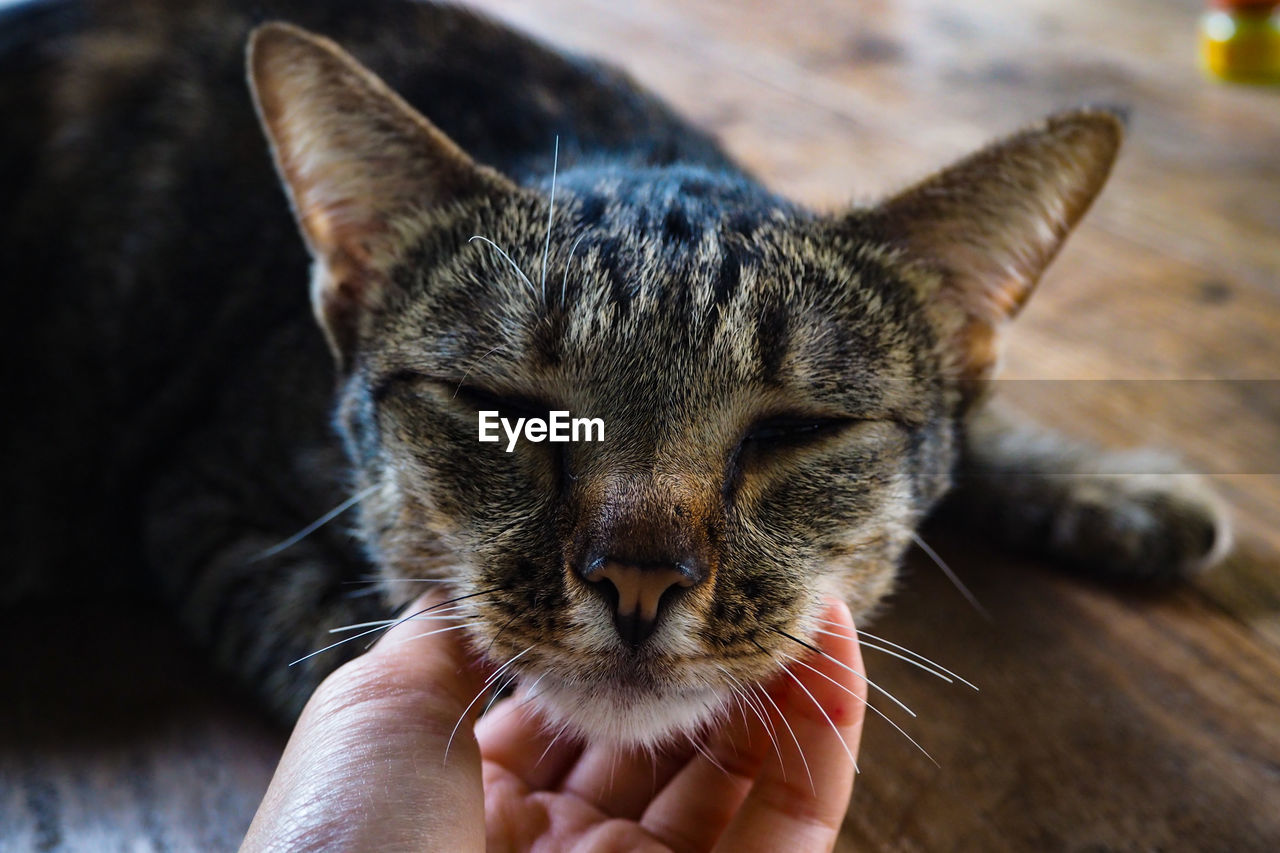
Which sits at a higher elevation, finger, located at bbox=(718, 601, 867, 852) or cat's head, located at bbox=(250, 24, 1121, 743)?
cat's head, located at bbox=(250, 24, 1121, 743)

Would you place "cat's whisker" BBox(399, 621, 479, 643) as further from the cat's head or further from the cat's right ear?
the cat's right ear

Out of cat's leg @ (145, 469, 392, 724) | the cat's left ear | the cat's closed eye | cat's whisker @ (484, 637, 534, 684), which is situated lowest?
cat's leg @ (145, 469, 392, 724)

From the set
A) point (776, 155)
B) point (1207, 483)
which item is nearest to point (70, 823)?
point (1207, 483)

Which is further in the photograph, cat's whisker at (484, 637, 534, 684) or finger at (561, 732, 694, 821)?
finger at (561, 732, 694, 821)

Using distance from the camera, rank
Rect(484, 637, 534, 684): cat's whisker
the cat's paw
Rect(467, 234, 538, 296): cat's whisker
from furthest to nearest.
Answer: the cat's paw < Rect(467, 234, 538, 296): cat's whisker < Rect(484, 637, 534, 684): cat's whisker
